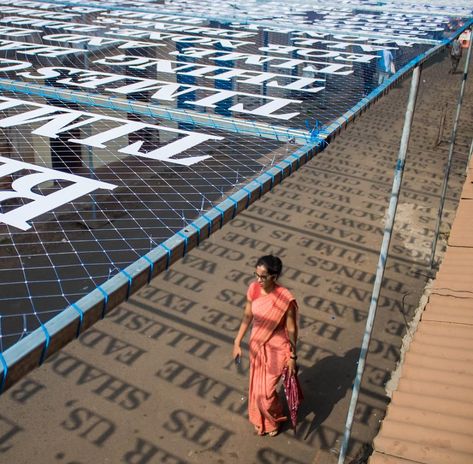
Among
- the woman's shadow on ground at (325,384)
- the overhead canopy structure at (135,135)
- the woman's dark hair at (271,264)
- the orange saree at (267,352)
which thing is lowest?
the woman's shadow on ground at (325,384)

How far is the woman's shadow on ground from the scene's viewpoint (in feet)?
16.8

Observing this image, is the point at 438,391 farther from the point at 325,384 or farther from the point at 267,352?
the point at 325,384

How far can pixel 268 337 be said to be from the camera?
442 centimetres

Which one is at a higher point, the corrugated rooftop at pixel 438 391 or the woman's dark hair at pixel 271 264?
the woman's dark hair at pixel 271 264

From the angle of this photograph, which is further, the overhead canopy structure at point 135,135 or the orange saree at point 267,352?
the orange saree at point 267,352

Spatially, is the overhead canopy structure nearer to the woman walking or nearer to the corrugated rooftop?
the woman walking

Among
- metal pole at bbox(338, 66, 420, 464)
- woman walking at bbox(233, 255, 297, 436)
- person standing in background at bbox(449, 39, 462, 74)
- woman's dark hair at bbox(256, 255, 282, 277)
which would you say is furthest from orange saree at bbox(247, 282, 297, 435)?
person standing in background at bbox(449, 39, 462, 74)

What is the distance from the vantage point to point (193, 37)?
1198 cm

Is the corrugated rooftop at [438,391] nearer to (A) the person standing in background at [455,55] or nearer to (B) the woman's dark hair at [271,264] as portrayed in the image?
(B) the woman's dark hair at [271,264]

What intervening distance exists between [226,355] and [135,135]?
2318 mm

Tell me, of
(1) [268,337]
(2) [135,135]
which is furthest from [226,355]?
(2) [135,135]

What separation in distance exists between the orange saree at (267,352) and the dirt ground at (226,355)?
229 millimetres

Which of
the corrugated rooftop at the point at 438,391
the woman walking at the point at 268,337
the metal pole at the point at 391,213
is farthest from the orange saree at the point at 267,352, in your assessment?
the corrugated rooftop at the point at 438,391

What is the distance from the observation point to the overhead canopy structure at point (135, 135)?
370 cm
